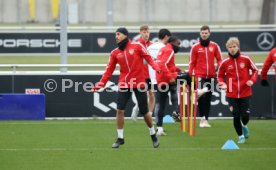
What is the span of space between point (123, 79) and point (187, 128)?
4.12 metres

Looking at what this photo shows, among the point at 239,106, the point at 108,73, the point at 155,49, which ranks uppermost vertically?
the point at 155,49

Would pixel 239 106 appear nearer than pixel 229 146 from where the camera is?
No

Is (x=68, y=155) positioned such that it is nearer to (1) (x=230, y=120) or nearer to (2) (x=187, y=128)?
(2) (x=187, y=128)

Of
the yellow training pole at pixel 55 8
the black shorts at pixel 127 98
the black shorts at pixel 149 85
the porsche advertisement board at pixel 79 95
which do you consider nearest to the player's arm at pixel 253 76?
the black shorts at pixel 127 98

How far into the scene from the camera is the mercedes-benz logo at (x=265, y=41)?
1443 inches

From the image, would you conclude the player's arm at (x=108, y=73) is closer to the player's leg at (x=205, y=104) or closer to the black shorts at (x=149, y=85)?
the black shorts at (x=149, y=85)

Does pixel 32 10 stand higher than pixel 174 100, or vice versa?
pixel 32 10

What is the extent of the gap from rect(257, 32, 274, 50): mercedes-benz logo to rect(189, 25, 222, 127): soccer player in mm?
17143

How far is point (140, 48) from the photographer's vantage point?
15727mm

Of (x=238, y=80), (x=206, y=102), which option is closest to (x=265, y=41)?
(x=206, y=102)

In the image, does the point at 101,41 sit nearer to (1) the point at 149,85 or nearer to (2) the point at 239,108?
(1) the point at 149,85

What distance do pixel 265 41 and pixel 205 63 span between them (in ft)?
57.5

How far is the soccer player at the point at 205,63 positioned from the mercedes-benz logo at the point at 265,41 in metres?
17.1

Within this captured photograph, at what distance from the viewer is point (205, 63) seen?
19.7 m
